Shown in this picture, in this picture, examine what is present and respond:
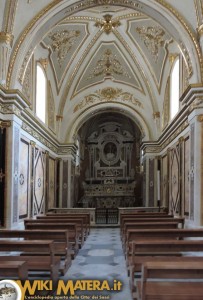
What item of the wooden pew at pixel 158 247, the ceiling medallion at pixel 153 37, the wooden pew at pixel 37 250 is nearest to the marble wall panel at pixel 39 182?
the ceiling medallion at pixel 153 37

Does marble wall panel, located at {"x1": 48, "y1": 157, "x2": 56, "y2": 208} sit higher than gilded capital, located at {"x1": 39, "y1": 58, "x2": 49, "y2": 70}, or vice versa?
gilded capital, located at {"x1": 39, "y1": 58, "x2": 49, "y2": 70}

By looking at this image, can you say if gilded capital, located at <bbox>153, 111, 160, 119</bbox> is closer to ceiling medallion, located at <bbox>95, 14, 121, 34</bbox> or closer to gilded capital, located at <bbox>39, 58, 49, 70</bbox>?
ceiling medallion, located at <bbox>95, 14, 121, 34</bbox>

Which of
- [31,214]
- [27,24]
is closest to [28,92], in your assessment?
[27,24]

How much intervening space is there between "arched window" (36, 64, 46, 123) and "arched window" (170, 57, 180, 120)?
218 inches

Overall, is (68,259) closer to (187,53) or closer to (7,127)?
(7,127)

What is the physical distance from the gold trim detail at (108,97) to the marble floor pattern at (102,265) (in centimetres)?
1006

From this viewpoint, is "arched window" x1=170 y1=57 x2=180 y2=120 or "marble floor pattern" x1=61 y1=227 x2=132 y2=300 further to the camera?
"arched window" x1=170 y1=57 x2=180 y2=120

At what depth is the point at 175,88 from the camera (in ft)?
53.0

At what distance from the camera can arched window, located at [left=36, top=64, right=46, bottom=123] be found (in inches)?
640

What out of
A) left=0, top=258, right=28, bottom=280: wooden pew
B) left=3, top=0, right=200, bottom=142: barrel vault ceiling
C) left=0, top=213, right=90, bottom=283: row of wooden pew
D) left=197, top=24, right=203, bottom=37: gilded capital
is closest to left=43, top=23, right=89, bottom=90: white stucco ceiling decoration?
left=3, top=0, right=200, bottom=142: barrel vault ceiling

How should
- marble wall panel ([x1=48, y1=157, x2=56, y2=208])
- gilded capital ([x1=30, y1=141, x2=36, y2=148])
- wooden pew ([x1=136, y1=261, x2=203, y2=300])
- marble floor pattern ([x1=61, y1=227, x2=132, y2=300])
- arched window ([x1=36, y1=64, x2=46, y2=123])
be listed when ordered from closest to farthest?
wooden pew ([x1=136, y1=261, x2=203, y2=300]), marble floor pattern ([x1=61, y1=227, x2=132, y2=300]), gilded capital ([x1=30, y1=141, x2=36, y2=148]), arched window ([x1=36, y1=64, x2=46, y2=123]), marble wall panel ([x1=48, y1=157, x2=56, y2=208])

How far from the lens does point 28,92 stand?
46.7 feet

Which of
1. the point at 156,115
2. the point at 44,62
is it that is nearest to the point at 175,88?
the point at 156,115

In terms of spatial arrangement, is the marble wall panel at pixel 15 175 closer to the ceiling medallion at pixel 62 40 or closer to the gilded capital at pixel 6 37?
the gilded capital at pixel 6 37
